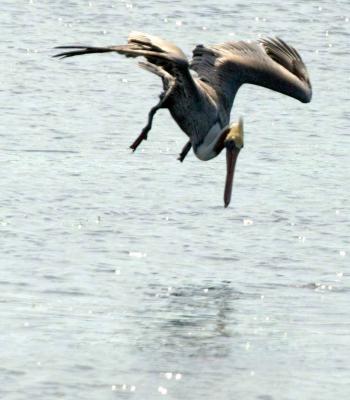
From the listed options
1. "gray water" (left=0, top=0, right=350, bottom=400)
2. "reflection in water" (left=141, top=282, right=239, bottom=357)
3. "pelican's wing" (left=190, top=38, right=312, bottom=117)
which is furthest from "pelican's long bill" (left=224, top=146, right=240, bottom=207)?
"reflection in water" (left=141, top=282, right=239, bottom=357)

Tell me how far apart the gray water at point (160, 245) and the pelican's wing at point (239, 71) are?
1.16 metres

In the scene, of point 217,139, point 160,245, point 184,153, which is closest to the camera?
point 160,245

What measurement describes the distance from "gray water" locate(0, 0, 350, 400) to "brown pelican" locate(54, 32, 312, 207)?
Answer: 2.89 ft

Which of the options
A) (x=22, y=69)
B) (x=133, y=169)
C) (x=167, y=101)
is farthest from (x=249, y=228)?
(x=22, y=69)

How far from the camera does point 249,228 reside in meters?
15.5

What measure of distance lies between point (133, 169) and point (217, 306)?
5637 millimetres

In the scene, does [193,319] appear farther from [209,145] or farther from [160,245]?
[209,145]

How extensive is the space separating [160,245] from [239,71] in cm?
238

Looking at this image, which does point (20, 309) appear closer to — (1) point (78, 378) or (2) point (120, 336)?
(2) point (120, 336)

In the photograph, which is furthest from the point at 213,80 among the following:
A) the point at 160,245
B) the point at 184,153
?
the point at 160,245

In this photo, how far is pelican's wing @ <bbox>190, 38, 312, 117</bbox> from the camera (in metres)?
16.1

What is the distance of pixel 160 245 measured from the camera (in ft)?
48.1

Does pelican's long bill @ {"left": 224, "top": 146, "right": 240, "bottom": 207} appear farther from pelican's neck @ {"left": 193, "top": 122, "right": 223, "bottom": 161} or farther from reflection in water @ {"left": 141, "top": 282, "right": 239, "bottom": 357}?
reflection in water @ {"left": 141, "top": 282, "right": 239, "bottom": 357}

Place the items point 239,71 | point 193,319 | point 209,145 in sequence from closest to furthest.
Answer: point 193,319 < point 209,145 < point 239,71
